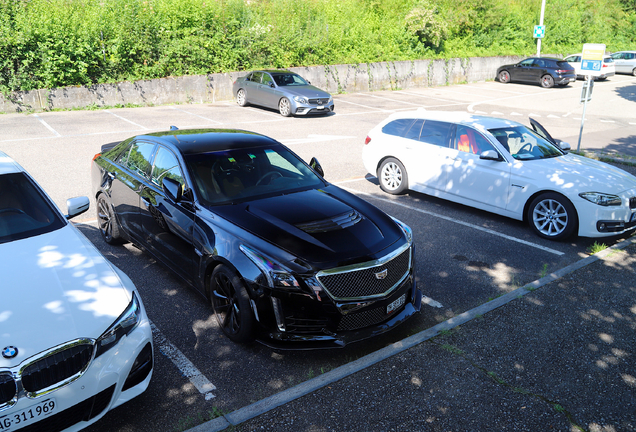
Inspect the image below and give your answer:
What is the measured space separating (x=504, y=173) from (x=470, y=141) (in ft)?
2.87

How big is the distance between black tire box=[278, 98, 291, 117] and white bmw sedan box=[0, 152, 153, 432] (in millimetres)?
14734

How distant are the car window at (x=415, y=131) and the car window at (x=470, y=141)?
79cm

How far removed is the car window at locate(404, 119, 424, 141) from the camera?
30.6 ft

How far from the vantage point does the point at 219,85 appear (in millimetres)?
22672

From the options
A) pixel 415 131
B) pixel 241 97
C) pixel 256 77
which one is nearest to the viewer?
pixel 415 131

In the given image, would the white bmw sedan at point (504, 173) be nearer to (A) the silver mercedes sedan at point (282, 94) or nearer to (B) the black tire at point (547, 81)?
(A) the silver mercedes sedan at point (282, 94)

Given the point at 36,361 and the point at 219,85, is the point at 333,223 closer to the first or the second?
the point at 36,361

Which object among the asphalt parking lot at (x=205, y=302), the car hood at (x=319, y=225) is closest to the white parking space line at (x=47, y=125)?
the asphalt parking lot at (x=205, y=302)

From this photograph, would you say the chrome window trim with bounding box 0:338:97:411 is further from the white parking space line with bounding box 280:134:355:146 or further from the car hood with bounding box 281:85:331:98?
the car hood with bounding box 281:85:331:98

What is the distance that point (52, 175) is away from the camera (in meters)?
10.3

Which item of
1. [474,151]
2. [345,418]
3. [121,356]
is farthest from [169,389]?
[474,151]

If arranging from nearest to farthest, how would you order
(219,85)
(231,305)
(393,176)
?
(231,305) < (393,176) < (219,85)

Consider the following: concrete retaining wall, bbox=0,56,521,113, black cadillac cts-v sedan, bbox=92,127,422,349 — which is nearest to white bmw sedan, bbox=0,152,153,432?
black cadillac cts-v sedan, bbox=92,127,422,349

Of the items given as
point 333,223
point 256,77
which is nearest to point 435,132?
point 333,223
